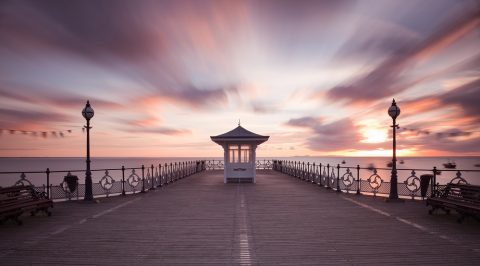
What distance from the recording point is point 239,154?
24.5m

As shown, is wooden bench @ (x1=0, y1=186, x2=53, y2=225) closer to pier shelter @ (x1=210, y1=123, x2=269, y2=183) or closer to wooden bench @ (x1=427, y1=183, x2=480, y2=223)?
wooden bench @ (x1=427, y1=183, x2=480, y2=223)

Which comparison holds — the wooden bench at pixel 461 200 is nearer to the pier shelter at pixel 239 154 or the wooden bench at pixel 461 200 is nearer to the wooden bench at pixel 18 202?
the wooden bench at pixel 18 202

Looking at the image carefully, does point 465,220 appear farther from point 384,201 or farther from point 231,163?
point 231,163

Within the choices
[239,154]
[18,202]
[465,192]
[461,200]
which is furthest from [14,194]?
[239,154]

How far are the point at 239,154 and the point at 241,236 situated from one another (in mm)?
16423

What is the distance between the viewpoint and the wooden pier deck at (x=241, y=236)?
6539mm

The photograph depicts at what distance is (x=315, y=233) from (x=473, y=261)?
3213mm

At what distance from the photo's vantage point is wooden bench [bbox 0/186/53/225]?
371 inches

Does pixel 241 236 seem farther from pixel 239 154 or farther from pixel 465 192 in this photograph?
pixel 239 154

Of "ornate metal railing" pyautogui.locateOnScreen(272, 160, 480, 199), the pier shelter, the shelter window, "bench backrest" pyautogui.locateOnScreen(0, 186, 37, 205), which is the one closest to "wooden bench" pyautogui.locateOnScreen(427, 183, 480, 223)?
"ornate metal railing" pyautogui.locateOnScreen(272, 160, 480, 199)

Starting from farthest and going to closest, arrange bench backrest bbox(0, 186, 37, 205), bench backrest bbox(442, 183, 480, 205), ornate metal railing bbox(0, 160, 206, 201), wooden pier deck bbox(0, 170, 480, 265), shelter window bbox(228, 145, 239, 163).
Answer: shelter window bbox(228, 145, 239, 163), ornate metal railing bbox(0, 160, 206, 201), bench backrest bbox(0, 186, 37, 205), bench backrest bbox(442, 183, 480, 205), wooden pier deck bbox(0, 170, 480, 265)

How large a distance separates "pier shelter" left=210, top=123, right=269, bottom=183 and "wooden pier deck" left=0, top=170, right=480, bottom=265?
10775 millimetres

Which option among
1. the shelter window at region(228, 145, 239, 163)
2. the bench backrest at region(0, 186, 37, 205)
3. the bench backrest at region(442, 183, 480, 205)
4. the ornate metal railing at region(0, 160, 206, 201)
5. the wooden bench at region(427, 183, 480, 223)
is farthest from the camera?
the shelter window at region(228, 145, 239, 163)

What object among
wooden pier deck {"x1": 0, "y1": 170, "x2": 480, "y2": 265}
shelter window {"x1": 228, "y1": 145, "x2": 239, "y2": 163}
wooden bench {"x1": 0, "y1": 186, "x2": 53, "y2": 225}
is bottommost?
wooden pier deck {"x1": 0, "y1": 170, "x2": 480, "y2": 265}
